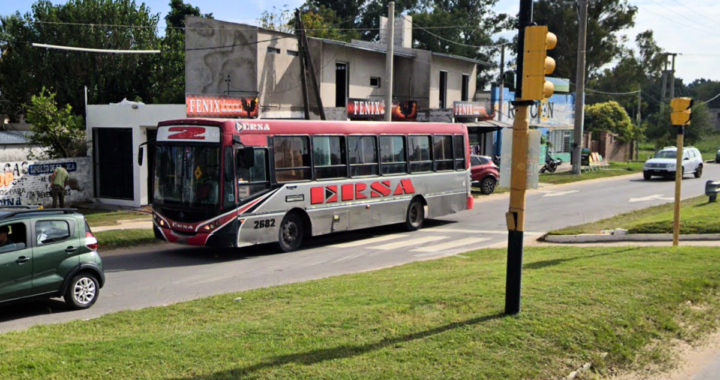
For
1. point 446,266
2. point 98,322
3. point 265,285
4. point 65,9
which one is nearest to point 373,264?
point 446,266

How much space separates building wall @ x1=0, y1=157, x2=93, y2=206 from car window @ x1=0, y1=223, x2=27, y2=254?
1352cm

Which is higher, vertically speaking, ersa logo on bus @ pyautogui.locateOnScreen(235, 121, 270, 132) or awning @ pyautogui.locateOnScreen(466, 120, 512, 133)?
awning @ pyautogui.locateOnScreen(466, 120, 512, 133)

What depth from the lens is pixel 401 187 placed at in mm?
19141

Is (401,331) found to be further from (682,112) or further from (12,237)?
(682,112)

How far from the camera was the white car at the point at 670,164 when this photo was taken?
36000 millimetres

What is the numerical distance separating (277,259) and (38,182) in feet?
40.5

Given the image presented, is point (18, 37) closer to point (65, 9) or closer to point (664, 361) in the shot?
point (65, 9)

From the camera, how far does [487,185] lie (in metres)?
29.8

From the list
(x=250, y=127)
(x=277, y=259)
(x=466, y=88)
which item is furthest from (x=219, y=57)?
(x=466, y=88)

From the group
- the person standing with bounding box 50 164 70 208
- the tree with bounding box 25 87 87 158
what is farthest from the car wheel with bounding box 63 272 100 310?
the tree with bounding box 25 87 87 158

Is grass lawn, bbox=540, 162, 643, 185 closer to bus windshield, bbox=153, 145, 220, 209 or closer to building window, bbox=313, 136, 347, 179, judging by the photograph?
building window, bbox=313, 136, 347, 179

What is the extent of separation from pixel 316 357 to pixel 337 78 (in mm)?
28646

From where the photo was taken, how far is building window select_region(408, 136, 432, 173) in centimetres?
1959

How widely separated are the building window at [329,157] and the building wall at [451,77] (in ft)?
72.0
